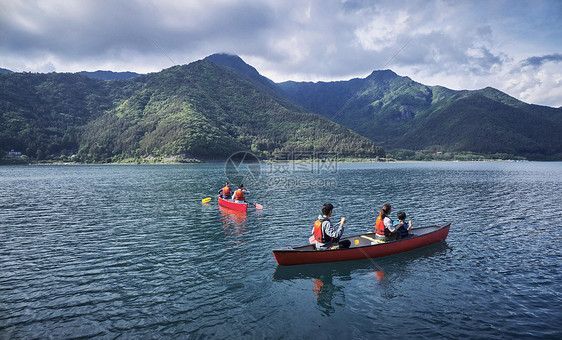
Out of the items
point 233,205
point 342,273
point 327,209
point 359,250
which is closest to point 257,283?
point 342,273

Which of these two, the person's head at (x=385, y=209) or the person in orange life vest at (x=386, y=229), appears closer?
the person's head at (x=385, y=209)

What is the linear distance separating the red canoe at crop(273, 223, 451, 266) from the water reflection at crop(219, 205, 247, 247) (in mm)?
6317

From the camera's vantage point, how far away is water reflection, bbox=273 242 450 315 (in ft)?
45.1

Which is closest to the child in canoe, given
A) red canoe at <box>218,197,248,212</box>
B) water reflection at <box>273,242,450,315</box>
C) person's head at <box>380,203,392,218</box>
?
person's head at <box>380,203,392,218</box>

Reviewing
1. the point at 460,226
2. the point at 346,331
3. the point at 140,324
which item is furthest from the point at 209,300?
the point at 460,226

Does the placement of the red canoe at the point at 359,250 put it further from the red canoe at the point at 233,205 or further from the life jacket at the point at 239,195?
the life jacket at the point at 239,195

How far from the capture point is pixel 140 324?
35.0ft

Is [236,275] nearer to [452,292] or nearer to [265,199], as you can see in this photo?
[452,292]

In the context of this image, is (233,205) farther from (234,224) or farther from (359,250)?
(359,250)

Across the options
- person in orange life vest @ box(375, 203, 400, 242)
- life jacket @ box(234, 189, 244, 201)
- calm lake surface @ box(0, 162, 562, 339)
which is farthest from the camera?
life jacket @ box(234, 189, 244, 201)

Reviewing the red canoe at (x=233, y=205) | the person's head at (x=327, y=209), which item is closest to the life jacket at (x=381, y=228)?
the person's head at (x=327, y=209)

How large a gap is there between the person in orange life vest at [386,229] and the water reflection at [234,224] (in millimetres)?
10046

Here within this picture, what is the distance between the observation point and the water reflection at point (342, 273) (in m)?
13.7

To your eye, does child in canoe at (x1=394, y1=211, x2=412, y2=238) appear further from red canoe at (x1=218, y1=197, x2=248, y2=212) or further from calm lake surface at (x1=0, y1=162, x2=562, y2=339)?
red canoe at (x1=218, y1=197, x2=248, y2=212)
